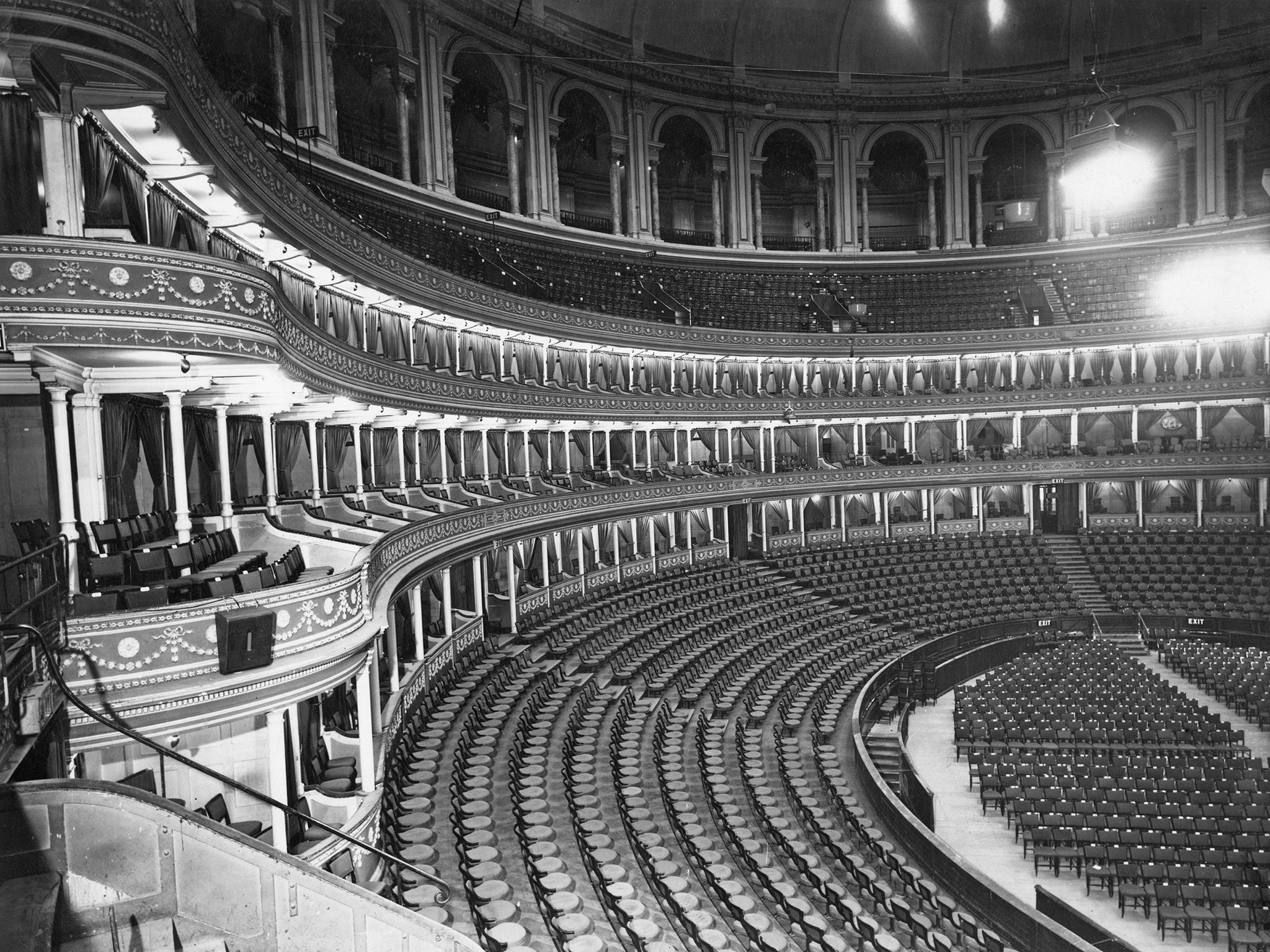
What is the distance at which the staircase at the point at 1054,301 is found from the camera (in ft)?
120

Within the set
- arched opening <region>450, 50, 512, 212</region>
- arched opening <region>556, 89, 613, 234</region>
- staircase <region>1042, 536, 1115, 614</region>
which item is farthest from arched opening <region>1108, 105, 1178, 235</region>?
arched opening <region>450, 50, 512, 212</region>

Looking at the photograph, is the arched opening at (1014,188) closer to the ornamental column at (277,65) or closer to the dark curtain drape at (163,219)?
the ornamental column at (277,65)

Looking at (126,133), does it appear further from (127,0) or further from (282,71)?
(282,71)

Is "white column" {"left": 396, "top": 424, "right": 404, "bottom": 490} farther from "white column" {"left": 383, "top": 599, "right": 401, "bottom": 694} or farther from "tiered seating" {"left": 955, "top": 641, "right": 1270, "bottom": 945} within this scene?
"tiered seating" {"left": 955, "top": 641, "right": 1270, "bottom": 945}

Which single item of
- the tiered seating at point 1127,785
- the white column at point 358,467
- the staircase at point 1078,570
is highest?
the white column at point 358,467

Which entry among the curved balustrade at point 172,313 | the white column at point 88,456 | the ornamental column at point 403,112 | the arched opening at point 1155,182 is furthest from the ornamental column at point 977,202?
the white column at point 88,456

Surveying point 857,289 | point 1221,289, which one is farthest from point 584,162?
point 1221,289

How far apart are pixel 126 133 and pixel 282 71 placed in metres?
14.9

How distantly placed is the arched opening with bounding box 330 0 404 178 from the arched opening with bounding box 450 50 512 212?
2.66 m

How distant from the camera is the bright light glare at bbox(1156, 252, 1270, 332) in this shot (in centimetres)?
3378

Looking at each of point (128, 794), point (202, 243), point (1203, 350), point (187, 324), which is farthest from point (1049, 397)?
point (128, 794)

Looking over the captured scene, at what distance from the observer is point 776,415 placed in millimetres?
33594

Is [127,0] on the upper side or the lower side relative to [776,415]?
upper

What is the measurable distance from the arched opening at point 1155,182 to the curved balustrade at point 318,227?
26.0ft
